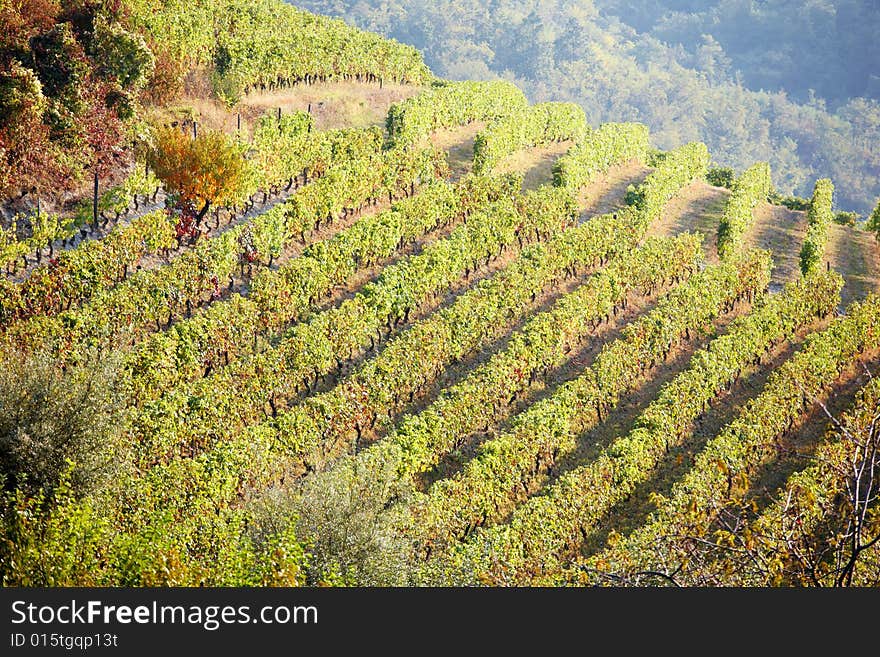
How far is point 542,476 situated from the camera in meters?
35.7

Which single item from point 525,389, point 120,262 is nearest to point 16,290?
point 120,262

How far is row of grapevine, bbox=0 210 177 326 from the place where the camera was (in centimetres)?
3622

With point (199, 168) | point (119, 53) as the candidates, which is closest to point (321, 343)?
point (199, 168)

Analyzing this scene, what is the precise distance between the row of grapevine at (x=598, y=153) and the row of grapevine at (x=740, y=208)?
7.76 meters

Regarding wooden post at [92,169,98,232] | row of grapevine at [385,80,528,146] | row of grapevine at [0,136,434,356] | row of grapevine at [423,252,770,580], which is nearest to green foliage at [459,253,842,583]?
row of grapevine at [423,252,770,580]

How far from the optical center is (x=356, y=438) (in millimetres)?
35812

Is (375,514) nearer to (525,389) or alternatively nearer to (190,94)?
(525,389)

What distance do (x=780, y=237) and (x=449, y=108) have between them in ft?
75.5

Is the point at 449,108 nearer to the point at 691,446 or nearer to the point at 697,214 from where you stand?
the point at 697,214

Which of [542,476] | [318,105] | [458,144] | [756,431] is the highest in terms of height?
[318,105]

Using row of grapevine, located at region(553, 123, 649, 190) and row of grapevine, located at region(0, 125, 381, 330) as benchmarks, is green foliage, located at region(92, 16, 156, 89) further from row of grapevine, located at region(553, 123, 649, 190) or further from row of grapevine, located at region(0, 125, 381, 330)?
row of grapevine, located at region(553, 123, 649, 190)

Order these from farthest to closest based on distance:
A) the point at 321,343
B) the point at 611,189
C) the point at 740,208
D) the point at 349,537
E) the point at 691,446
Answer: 1. the point at 611,189
2. the point at 740,208
3. the point at 691,446
4. the point at 321,343
5. the point at 349,537

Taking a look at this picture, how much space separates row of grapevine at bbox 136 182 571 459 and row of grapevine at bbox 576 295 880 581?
1270cm

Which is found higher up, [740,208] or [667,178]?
[667,178]
